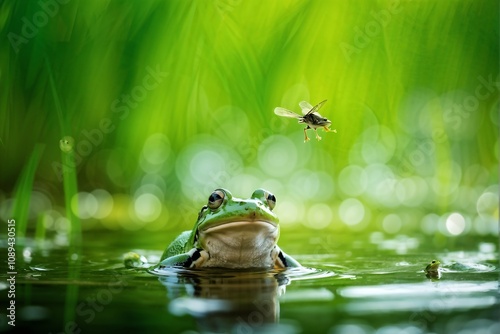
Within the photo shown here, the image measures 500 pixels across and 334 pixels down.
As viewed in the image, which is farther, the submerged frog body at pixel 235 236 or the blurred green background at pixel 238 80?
the blurred green background at pixel 238 80

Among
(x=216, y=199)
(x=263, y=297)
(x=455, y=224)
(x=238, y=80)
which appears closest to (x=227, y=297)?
(x=263, y=297)

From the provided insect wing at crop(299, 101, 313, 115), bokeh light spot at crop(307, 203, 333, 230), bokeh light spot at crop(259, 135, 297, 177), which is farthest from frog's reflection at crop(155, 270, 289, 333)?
bokeh light spot at crop(307, 203, 333, 230)

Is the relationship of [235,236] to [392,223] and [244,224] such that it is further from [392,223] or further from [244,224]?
[392,223]

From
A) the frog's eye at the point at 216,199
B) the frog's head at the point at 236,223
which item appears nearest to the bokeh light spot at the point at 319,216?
the frog's head at the point at 236,223

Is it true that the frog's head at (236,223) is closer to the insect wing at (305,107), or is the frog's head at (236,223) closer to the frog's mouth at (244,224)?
the frog's mouth at (244,224)

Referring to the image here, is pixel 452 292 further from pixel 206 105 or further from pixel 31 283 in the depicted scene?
pixel 206 105

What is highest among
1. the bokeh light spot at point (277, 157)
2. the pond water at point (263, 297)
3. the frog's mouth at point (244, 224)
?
the bokeh light spot at point (277, 157)

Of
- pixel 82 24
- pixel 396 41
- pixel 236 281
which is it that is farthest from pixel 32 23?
pixel 396 41

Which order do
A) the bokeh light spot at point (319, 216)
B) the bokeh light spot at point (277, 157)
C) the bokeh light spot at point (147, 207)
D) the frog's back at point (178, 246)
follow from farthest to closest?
the bokeh light spot at point (147, 207) → the bokeh light spot at point (319, 216) → the bokeh light spot at point (277, 157) → the frog's back at point (178, 246)
